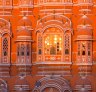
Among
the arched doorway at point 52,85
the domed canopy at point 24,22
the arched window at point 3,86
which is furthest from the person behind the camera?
the domed canopy at point 24,22

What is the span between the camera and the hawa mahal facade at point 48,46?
106ft

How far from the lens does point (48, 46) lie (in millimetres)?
33000

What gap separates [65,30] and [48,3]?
2.08 m

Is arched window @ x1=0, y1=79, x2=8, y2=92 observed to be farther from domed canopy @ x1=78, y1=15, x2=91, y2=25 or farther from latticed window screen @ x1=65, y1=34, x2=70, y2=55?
domed canopy @ x1=78, y1=15, x2=91, y2=25

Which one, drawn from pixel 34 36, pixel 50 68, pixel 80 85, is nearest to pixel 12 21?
pixel 34 36

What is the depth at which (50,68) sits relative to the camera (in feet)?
107

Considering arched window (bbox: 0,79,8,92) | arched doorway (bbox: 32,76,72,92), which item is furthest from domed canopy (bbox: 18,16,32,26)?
arched window (bbox: 0,79,8,92)

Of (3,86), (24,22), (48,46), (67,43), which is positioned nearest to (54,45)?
(48,46)

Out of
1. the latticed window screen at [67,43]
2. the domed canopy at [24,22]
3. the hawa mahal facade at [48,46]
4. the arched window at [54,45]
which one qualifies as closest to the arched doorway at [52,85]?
the hawa mahal facade at [48,46]

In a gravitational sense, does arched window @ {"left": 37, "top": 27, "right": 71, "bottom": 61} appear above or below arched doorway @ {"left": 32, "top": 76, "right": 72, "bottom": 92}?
above

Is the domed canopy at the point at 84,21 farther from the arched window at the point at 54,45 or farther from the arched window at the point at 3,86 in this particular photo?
the arched window at the point at 3,86

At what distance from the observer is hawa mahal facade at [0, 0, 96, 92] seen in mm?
32375

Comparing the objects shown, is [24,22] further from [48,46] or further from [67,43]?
[67,43]

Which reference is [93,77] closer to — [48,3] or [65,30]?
[65,30]
